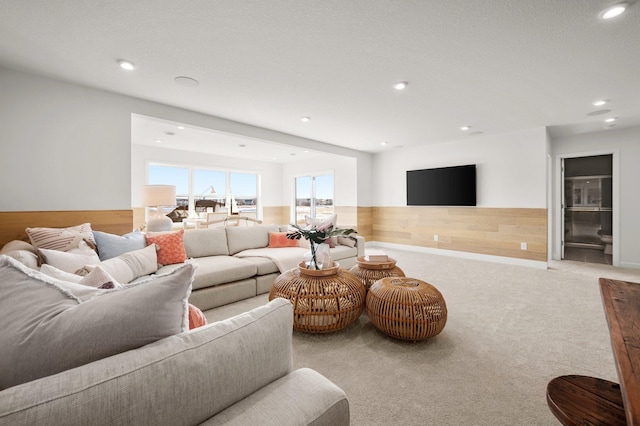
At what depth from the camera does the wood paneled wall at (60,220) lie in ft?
8.92

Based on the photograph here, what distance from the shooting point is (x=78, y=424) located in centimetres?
53

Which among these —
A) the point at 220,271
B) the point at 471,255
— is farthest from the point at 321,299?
the point at 471,255

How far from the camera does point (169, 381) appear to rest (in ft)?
2.15

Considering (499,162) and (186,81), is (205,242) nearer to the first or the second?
(186,81)

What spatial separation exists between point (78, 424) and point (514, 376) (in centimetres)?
217

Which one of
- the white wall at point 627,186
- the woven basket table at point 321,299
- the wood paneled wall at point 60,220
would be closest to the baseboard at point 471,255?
the white wall at point 627,186

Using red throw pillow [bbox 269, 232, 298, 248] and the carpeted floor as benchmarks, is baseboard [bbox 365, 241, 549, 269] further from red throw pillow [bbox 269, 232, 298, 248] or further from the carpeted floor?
red throw pillow [bbox 269, 232, 298, 248]

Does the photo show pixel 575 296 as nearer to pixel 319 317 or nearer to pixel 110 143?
pixel 319 317

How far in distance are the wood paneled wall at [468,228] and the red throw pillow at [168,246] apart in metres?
4.70

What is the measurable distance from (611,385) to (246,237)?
3.64 metres

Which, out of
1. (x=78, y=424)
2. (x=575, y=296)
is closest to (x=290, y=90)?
(x=78, y=424)

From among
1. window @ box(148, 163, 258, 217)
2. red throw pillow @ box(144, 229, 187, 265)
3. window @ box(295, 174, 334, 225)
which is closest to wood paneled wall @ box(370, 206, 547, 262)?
window @ box(295, 174, 334, 225)

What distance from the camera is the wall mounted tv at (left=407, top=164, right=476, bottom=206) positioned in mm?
5461

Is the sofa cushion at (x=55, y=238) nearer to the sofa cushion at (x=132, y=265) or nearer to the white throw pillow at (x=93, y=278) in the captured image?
the sofa cushion at (x=132, y=265)
